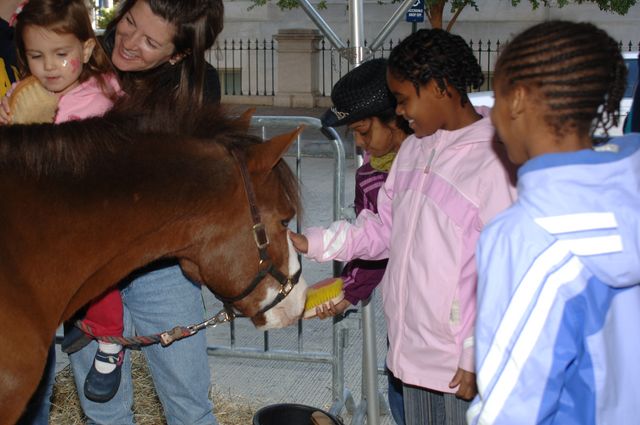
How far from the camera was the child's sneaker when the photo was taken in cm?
311

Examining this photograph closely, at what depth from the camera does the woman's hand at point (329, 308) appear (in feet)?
10.6

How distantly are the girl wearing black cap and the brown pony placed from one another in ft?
1.90

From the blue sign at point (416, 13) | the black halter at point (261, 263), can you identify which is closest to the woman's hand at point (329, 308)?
the black halter at point (261, 263)

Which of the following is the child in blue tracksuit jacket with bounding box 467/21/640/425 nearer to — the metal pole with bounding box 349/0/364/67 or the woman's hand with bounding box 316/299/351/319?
the woman's hand with bounding box 316/299/351/319

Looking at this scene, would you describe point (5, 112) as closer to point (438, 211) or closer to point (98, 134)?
point (98, 134)

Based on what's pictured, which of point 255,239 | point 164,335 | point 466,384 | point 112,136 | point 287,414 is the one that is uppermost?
point 112,136

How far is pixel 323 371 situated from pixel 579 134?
343 centimetres

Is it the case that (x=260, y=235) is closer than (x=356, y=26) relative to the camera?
Yes

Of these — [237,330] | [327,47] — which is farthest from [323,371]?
[327,47]

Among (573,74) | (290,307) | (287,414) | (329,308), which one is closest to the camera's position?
(573,74)

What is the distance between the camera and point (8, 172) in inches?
87.4

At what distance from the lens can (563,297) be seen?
1.67m

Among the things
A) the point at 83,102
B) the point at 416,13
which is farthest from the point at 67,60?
the point at 416,13

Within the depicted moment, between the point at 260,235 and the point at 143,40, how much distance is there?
0.90m
